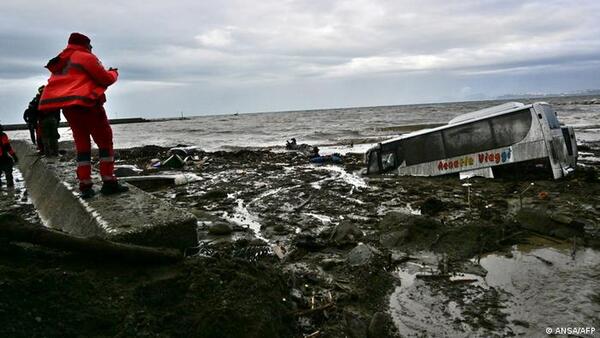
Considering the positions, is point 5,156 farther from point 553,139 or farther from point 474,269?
point 553,139

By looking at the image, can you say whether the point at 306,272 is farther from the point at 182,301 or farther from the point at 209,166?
the point at 209,166

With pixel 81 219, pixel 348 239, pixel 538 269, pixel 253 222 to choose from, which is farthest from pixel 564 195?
pixel 81 219

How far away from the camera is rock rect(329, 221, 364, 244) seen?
228 inches

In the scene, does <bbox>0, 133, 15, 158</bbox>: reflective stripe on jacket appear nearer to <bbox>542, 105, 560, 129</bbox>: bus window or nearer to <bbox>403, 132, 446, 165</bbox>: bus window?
<bbox>403, 132, 446, 165</bbox>: bus window

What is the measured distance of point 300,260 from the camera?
5117 mm

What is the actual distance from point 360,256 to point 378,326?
5.04ft

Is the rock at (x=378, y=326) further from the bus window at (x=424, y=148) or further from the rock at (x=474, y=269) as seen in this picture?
the bus window at (x=424, y=148)

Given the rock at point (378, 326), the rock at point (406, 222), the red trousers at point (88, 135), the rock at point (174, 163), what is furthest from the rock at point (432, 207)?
the rock at point (174, 163)

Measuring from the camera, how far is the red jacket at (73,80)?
180 inches

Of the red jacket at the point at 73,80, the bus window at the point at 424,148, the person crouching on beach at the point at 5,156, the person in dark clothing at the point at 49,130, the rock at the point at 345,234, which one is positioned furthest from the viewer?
Answer: the bus window at the point at 424,148

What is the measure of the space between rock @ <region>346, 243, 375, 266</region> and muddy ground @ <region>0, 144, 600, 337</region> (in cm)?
2

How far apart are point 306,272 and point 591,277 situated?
3208mm

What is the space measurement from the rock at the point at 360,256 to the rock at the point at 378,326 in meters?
1.24

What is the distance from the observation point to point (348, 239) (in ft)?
19.1
